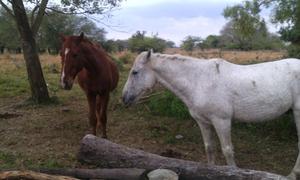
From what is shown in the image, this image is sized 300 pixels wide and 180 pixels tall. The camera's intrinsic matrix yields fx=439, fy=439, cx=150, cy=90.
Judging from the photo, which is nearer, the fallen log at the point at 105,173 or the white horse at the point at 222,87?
the fallen log at the point at 105,173

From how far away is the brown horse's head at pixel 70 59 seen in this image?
6633mm

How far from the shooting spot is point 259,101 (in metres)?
5.49

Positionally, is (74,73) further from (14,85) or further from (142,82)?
(14,85)

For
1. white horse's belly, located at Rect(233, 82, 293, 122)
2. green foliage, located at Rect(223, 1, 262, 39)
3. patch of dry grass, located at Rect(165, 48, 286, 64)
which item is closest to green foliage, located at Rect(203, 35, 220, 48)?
patch of dry grass, located at Rect(165, 48, 286, 64)

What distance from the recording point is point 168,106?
9.76 meters

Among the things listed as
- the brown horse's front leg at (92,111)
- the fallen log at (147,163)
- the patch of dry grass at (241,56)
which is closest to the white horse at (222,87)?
the fallen log at (147,163)

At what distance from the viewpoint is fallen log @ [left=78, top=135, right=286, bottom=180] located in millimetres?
4680

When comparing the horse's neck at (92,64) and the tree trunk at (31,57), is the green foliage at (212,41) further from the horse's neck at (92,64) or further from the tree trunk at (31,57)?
the horse's neck at (92,64)

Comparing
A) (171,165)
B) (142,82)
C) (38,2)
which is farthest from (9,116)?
(171,165)

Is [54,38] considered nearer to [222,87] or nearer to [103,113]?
[103,113]

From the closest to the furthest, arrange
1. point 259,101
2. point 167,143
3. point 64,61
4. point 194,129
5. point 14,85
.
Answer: point 259,101, point 64,61, point 167,143, point 194,129, point 14,85

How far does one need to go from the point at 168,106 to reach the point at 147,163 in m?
4.67

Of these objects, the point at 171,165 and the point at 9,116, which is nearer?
the point at 171,165

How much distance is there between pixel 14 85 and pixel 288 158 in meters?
9.62
